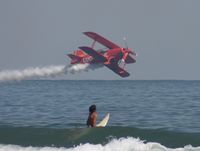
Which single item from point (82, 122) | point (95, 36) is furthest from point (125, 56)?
point (82, 122)

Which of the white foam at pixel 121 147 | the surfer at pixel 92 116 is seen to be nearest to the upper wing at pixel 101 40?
the surfer at pixel 92 116

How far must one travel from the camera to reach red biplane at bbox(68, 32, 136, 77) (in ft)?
184

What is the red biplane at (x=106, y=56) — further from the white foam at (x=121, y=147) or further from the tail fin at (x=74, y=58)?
the white foam at (x=121, y=147)

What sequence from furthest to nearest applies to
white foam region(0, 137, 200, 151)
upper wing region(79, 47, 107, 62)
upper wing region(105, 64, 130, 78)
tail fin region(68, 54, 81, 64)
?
1. upper wing region(105, 64, 130, 78)
2. tail fin region(68, 54, 81, 64)
3. upper wing region(79, 47, 107, 62)
4. white foam region(0, 137, 200, 151)

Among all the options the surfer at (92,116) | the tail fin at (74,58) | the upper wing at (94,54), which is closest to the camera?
the surfer at (92,116)

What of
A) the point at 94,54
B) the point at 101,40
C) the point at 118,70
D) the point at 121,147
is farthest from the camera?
the point at 101,40

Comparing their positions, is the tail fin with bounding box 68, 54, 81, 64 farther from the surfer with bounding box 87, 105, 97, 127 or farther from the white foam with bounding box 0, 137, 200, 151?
the white foam with bounding box 0, 137, 200, 151

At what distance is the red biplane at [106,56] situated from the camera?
184 ft

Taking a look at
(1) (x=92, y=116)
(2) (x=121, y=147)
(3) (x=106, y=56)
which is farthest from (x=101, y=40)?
(2) (x=121, y=147)

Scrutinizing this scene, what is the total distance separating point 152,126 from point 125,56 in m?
25.2

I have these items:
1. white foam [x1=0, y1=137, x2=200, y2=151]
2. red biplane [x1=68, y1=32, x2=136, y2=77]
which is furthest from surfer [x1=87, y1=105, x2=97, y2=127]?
red biplane [x1=68, y1=32, x2=136, y2=77]

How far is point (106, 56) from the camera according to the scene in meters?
58.1

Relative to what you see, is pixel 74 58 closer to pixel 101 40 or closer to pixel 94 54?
pixel 94 54

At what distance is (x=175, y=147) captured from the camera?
25953 millimetres
